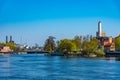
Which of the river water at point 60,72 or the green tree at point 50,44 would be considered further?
the green tree at point 50,44

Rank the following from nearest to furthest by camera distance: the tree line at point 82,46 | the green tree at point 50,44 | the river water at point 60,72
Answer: the river water at point 60,72 < the tree line at point 82,46 < the green tree at point 50,44

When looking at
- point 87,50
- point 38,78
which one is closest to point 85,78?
point 38,78

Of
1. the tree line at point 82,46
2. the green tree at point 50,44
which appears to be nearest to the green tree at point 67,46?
the tree line at point 82,46

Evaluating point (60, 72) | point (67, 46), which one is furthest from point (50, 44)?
point (60, 72)

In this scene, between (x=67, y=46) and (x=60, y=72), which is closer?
(x=60, y=72)

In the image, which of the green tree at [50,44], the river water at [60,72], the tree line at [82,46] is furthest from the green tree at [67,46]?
the river water at [60,72]

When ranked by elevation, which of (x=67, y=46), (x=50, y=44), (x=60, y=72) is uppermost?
(x=50, y=44)

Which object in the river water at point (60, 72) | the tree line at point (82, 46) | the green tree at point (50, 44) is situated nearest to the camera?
the river water at point (60, 72)

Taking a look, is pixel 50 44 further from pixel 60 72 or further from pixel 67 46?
pixel 60 72

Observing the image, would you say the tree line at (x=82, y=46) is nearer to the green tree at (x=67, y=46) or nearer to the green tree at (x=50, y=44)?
the green tree at (x=67, y=46)

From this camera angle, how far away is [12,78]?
1874 inches

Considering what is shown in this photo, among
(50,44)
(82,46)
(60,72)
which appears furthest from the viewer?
(50,44)

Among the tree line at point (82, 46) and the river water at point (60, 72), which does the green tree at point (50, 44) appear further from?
the river water at point (60, 72)

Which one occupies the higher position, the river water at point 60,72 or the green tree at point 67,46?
the green tree at point 67,46
